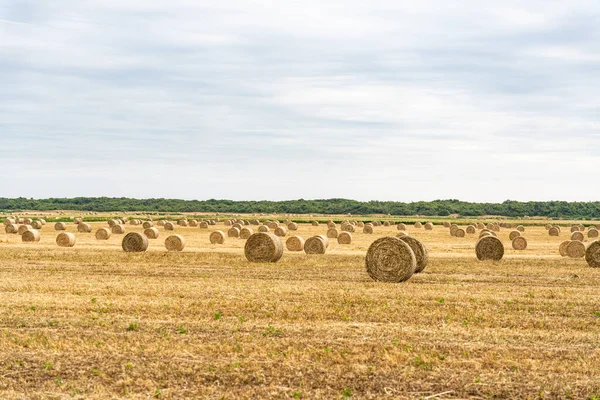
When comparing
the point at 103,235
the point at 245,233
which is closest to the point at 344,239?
the point at 245,233

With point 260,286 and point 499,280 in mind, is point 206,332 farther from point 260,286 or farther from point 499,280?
point 499,280

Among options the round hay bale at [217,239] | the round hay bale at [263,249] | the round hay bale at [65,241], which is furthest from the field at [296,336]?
the round hay bale at [217,239]

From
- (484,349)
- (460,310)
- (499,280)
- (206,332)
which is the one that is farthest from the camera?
(499,280)

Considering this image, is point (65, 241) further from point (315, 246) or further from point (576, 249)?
point (576, 249)

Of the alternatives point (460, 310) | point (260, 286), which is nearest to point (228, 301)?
point (260, 286)

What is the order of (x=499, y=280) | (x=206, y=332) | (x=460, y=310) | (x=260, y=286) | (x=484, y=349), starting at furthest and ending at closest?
1. (x=499, y=280)
2. (x=260, y=286)
3. (x=460, y=310)
4. (x=206, y=332)
5. (x=484, y=349)

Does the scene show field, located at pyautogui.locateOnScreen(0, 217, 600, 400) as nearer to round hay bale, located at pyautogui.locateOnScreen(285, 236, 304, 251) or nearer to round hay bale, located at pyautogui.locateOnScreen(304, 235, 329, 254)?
round hay bale, located at pyautogui.locateOnScreen(304, 235, 329, 254)

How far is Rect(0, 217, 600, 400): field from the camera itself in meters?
13.1

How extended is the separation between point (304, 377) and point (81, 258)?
2660 centimetres

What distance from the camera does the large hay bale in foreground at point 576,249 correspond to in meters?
43.8

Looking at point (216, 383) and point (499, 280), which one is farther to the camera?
point (499, 280)

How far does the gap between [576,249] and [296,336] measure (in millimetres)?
31350

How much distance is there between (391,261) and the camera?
1120 inches

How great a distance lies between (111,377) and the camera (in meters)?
Answer: 13.4
